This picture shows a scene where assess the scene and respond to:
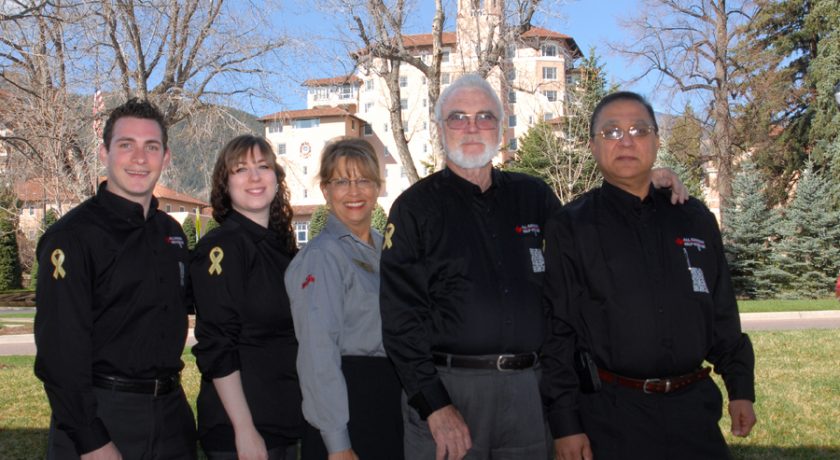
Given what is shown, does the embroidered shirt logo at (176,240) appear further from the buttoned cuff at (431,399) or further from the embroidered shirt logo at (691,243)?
the embroidered shirt logo at (691,243)

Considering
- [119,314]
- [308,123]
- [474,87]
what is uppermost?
[308,123]

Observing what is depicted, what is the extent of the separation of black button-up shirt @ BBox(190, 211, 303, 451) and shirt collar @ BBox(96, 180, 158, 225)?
330mm

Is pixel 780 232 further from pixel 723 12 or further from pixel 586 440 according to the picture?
pixel 586 440

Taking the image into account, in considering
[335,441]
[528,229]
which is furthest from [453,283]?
[335,441]

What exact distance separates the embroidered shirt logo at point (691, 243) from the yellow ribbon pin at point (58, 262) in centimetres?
280

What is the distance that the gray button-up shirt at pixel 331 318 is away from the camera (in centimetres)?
311

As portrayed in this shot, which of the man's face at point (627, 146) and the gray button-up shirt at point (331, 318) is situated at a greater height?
Answer: the man's face at point (627, 146)

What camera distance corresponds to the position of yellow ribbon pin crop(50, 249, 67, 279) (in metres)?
2.89

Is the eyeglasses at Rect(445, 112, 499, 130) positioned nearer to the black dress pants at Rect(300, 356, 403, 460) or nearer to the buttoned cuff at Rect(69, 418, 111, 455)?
the black dress pants at Rect(300, 356, 403, 460)

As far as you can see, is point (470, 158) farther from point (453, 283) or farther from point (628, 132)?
point (628, 132)

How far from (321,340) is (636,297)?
1463 millimetres

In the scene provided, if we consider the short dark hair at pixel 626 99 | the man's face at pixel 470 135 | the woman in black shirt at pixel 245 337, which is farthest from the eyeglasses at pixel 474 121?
the woman in black shirt at pixel 245 337

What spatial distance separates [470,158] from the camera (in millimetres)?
3391

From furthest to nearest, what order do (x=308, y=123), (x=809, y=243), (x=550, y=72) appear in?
(x=308, y=123) → (x=550, y=72) → (x=809, y=243)
